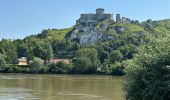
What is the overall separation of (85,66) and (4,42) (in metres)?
62.9

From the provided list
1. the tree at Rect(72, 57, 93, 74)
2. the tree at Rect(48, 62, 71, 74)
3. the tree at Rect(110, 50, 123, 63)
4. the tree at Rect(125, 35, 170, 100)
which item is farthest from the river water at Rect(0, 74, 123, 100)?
the tree at Rect(110, 50, 123, 63)

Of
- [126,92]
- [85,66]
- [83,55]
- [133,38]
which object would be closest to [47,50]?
[83,55]

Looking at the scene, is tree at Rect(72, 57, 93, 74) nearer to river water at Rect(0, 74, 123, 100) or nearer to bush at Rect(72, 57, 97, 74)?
bush at Rect(72, 57, 97, 74)

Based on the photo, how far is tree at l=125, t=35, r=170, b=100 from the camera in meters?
22.7

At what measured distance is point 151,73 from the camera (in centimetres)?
2333

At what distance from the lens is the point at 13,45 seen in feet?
611

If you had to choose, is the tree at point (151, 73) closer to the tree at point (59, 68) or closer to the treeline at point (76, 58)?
the treeline at point (76, 58)

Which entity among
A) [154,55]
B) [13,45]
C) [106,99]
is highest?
[13,45]

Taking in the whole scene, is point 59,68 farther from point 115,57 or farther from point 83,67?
point 115,57

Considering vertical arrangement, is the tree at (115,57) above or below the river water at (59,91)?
above

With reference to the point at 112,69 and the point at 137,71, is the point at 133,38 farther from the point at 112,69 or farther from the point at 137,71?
→ the point at 137,71

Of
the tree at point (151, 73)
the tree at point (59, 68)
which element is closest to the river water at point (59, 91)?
the tree at point (151, 73)

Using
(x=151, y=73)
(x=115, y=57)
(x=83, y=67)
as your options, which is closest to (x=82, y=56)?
(x=83, y=67)

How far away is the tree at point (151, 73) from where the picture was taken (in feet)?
74.3
